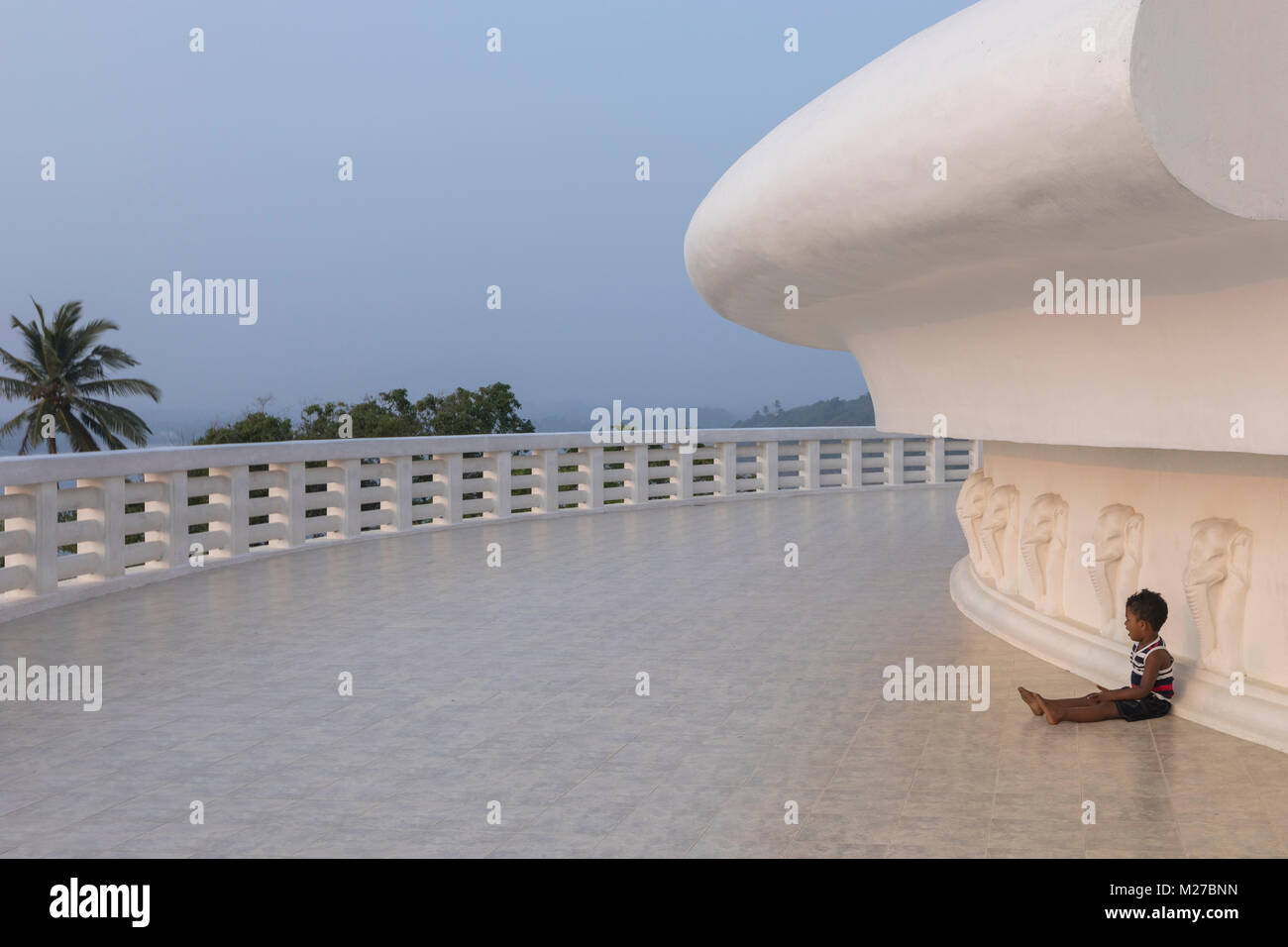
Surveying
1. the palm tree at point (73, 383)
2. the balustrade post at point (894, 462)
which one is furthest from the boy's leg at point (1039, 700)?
the palm tree at point (73, 383)

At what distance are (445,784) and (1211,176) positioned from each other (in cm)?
382

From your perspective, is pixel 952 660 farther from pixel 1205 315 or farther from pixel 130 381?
pixel 130 381

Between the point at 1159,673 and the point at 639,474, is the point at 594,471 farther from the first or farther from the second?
the point at 1159,673

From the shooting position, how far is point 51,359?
37.2 m

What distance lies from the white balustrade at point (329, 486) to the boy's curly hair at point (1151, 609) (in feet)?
26.4

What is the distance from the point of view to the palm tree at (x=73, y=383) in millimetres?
36469

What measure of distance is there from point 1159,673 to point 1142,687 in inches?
5.0

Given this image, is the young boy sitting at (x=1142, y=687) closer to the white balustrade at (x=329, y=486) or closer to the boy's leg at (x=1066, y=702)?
the boy's leg at (x=1066, y=702)

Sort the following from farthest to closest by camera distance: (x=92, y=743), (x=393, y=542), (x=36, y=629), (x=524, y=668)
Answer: (x=393, y=542), (x=36, y=629), (x=524, y=668), (x=92, y=743)

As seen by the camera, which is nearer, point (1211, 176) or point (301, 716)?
point (1211, 176)

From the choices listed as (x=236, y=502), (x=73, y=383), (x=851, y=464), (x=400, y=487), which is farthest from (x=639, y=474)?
(x=73, y=383)

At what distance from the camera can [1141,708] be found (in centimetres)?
608

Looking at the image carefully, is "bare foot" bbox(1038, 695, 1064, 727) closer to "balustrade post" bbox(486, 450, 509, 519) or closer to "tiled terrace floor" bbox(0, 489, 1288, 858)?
"tiled terrace floor" bbox(0, 489, 1288, 858)
